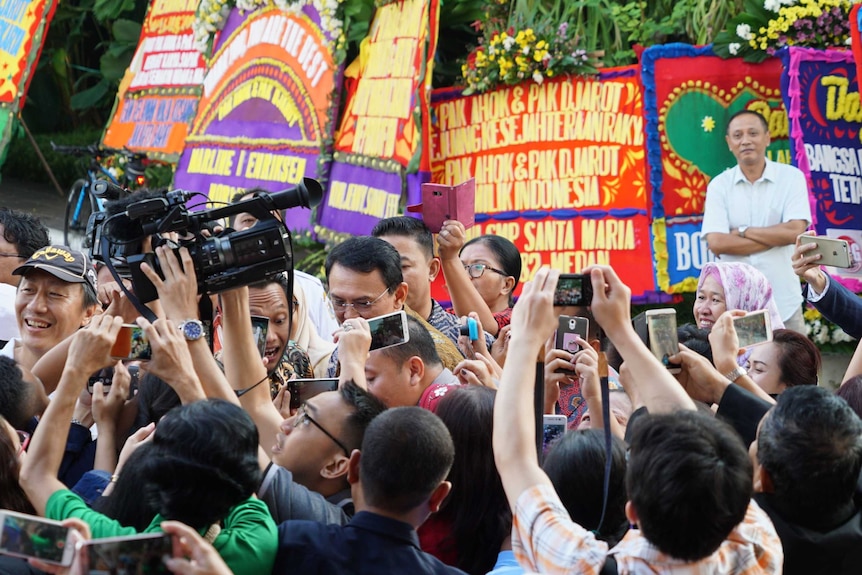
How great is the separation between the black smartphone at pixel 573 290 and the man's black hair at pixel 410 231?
1.82 metres

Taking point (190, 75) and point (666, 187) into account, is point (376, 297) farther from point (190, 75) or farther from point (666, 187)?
point (190, 75)

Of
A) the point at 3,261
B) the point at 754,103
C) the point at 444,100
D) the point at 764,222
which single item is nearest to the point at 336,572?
the point at 3,261

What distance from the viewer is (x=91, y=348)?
3162 millimetres

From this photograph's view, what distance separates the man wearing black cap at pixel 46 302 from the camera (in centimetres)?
470

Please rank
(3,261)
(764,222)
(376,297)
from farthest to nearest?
(764,222)
(3,261)
(376,297)

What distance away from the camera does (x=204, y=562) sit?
7.65 ft

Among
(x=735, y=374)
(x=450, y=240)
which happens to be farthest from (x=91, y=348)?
(x=450, y=240)

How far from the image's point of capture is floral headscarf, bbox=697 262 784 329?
5.56 m

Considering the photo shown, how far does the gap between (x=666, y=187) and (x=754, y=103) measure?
78cm

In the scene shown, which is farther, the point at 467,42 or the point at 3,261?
the point at 467,42

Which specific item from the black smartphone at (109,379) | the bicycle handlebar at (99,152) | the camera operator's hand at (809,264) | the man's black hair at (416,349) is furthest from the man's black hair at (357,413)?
the bicycle handlebar at (99,152)

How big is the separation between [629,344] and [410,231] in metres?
2.59

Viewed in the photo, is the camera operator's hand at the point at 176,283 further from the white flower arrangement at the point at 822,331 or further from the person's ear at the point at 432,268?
the white flower arrangement at the point at 822,331

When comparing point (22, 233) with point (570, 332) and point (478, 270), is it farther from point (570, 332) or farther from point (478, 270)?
point (570, 332)
